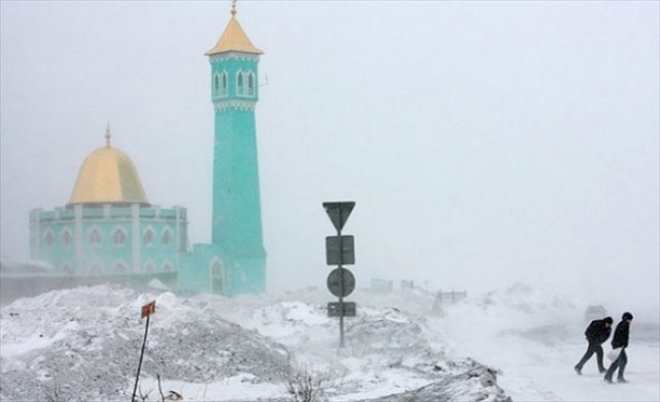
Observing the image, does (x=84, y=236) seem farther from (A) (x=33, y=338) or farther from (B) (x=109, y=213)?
(A) (x=33, y=338)

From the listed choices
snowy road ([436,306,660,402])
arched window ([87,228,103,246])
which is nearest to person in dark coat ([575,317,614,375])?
snowy road ([436,306,660,402])

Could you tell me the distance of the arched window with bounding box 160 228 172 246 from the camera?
17109 millimetres

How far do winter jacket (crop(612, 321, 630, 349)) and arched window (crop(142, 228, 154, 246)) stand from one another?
6.66 metres

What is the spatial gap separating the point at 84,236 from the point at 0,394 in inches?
288

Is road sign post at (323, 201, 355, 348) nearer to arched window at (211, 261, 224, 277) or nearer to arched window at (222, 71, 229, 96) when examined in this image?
arched window at (211, 261, 224, 277)

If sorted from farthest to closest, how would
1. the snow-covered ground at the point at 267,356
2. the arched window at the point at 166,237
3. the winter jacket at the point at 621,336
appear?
the arched window at the point at 166,237 < the winter jacket at the point at 621,336 < the snow-covered ground at the point at 267,356

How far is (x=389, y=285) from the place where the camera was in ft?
60.2

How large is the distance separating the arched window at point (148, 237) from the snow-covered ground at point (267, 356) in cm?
88

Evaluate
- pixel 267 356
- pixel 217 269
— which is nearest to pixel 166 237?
pixel 217 269

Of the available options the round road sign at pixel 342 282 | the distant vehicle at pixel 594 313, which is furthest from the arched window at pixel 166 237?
the round road sign at pixel 342 282

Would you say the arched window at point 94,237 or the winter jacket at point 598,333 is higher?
the arched window at point 94,237

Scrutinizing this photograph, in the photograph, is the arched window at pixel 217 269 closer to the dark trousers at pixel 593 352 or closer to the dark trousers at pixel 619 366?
the dark trousers at pixel 593 352

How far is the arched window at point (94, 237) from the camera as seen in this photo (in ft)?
55.2

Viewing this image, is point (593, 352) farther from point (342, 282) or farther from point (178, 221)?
point (178, 221)
